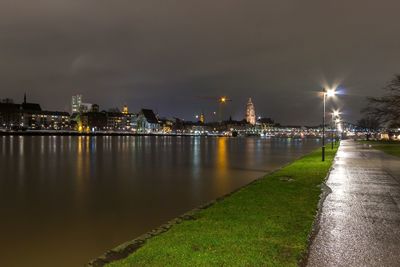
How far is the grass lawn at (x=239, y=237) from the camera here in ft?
25.4

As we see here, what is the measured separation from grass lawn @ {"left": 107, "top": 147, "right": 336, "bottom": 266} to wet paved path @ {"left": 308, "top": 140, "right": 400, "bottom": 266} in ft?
1.41

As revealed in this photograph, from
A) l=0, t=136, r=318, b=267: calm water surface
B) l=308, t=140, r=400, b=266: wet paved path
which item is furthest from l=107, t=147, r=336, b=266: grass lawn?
l=0, t=136, r=318, b=267: calm water surface

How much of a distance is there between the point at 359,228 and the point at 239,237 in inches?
127

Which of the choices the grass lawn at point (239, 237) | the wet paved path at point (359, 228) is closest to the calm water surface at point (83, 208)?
the grass lawn at point (239, 237)

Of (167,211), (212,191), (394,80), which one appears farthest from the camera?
(394,80)

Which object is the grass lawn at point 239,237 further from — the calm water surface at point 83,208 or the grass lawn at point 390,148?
the grass lawn at point 390,148

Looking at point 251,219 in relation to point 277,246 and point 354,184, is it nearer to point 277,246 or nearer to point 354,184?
point 277,246

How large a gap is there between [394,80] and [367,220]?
4629cm

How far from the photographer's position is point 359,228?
10.2m

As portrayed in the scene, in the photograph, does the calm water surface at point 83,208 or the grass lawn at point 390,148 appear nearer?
the calm water surface at point 83,208

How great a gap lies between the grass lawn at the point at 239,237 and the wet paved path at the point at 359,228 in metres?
0.43

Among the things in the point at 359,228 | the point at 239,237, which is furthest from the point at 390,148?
the point at 239,237

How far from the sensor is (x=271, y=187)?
1822cm

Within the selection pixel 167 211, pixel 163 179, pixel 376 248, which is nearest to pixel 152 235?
pixel 376 248
